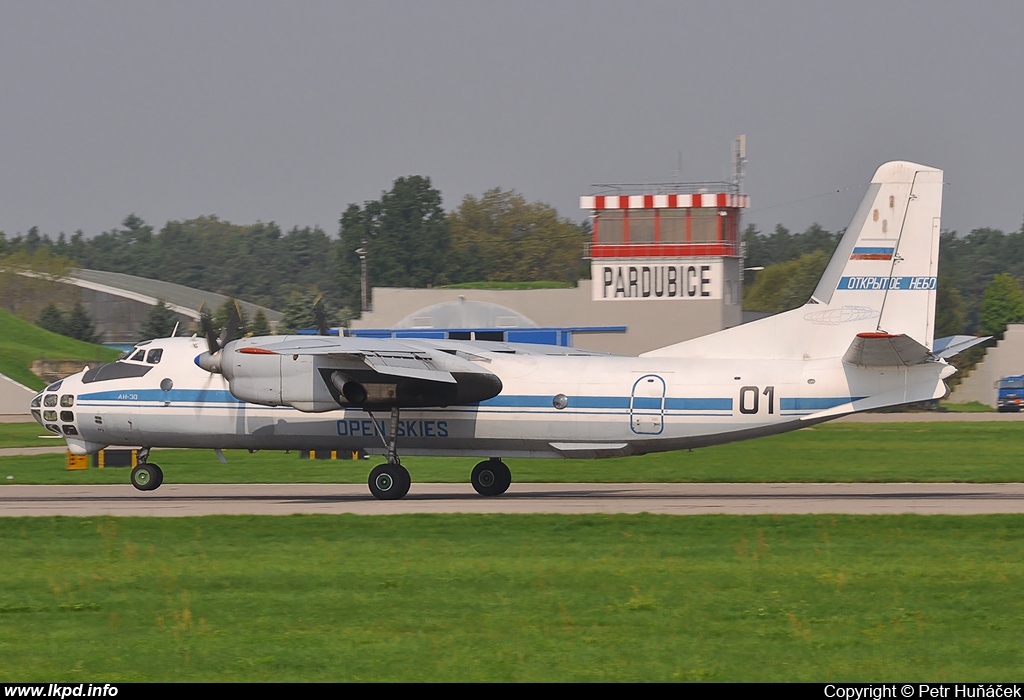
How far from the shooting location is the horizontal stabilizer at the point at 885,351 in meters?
22.3

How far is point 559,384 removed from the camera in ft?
83.5

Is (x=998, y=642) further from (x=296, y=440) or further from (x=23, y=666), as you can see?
(x=296, y=440)

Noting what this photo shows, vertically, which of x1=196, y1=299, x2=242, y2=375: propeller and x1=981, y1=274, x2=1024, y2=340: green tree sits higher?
x1=981, y1=274, x2=1024, y2=340: green tree

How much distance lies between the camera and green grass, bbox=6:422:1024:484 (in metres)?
31.0

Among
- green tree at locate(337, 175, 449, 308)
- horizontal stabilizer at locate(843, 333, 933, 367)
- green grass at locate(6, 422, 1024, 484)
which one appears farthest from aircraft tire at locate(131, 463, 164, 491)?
green tree at locate(337, 175, 449, 308)

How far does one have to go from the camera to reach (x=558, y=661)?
11508 mm

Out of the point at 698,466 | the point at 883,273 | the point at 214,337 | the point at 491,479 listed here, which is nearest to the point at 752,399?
the point at 883,273

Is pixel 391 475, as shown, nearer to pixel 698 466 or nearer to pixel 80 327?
pixel 698 466

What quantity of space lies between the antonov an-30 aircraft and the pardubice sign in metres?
41.1

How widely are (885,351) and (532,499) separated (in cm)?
797

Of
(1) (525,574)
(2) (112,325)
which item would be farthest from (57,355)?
(1) (525,574)

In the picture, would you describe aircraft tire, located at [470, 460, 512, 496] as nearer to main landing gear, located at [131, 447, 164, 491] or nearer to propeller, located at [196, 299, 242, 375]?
propeller, located at [196, 299, 242, 375]

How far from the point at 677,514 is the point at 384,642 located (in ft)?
34.5
